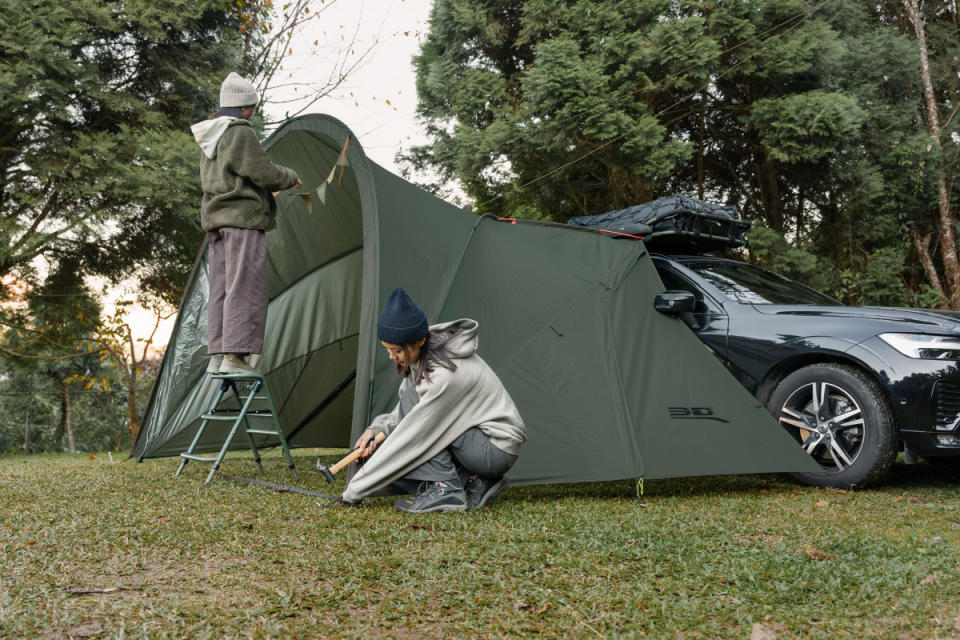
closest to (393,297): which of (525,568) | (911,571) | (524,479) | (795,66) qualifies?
(524,479)

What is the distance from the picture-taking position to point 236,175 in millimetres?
4289

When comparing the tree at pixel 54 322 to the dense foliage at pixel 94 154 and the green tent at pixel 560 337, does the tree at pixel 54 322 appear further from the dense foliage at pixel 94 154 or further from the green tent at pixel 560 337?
the green tent at pixel 560 337

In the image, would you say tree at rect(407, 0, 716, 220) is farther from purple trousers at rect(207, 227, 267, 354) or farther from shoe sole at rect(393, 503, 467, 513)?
shoe sole at rect(393, 503, 467, 513)

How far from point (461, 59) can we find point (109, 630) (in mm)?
12265

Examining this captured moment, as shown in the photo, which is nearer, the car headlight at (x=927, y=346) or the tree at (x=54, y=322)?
the car headlight at (x=927, y=346)

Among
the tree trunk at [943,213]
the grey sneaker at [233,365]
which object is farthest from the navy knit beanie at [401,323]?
the tree trunk at [943,213]

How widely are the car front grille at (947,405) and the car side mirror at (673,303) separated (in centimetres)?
142

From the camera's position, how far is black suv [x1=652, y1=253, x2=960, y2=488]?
13.3 feet

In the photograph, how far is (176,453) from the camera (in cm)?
540

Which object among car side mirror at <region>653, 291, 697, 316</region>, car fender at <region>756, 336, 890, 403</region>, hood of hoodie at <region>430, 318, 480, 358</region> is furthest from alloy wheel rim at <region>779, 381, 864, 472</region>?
hood of hoodie at <region>430, 318, 480, 358</region>

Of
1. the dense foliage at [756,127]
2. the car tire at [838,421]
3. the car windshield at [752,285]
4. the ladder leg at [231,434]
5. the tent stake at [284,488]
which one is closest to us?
the tent stake at [284,488]

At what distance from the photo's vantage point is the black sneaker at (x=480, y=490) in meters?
3.49

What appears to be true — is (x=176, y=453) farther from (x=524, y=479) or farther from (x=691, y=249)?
(x=691, y=249)

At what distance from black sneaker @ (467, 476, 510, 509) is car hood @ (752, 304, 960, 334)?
230cm
